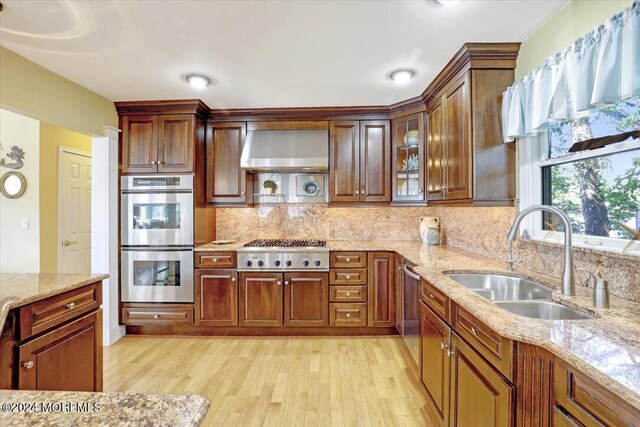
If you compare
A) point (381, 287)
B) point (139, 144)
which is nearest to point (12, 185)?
point (139, 144)

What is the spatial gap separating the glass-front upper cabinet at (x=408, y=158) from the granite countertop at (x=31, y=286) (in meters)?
2.76

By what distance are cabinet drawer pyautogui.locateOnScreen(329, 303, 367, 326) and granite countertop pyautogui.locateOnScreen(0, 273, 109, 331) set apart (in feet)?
6.73

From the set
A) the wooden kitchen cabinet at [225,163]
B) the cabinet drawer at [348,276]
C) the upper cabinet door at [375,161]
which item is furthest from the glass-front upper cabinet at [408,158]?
the wooden kitchen cabinet at [225,163]

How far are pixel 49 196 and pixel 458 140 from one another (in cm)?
453

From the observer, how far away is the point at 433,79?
2623 millimetres

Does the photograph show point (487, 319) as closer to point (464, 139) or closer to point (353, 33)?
point (464, 139)

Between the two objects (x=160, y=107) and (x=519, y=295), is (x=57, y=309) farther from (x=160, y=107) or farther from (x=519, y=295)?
(x=519, y=295)

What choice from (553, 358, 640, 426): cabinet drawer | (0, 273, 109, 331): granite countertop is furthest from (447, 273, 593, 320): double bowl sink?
(0, 273, 109, 331): granite countertop

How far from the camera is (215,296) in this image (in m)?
3.16

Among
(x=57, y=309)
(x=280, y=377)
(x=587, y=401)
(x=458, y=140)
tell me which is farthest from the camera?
(x=280, y=377)

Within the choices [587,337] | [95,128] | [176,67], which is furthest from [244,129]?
[587,337]

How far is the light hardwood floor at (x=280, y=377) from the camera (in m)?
2.01

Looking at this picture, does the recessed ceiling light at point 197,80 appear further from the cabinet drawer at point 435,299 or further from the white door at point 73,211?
the white door at point 73,211

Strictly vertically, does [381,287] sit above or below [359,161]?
below
